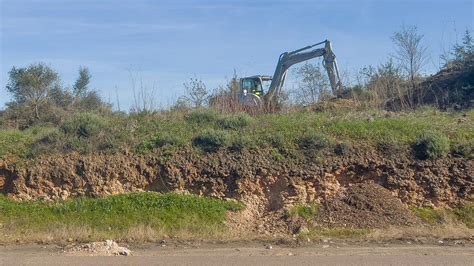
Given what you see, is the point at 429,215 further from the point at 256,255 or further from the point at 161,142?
the point at 161,142

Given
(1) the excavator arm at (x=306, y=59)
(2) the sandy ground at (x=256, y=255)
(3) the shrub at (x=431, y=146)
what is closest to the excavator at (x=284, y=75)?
(1) the excavator arm at (x=306, y=59)

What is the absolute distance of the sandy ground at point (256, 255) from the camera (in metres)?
12.6

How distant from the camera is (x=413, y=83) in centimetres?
3016

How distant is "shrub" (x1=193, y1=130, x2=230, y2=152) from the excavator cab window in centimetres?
1387

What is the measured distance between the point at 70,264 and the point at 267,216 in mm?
5954

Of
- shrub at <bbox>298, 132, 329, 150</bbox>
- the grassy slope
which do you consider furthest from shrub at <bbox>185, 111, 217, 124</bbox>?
shrub at <bbox>298, 132, 329, 150</bbox>

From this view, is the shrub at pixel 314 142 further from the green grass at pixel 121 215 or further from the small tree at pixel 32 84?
the small tree at pixel 32 84

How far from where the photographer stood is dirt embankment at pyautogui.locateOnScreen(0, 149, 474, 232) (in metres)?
17.6

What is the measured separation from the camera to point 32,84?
34906 millimetres

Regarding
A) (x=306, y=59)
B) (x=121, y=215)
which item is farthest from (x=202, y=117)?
(x=306, y=59)

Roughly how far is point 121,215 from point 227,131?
12.3 ft

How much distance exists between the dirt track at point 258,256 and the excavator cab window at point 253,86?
1869cm

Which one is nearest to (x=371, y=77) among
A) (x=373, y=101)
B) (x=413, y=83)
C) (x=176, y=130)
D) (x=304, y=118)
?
(x=413, y=83)

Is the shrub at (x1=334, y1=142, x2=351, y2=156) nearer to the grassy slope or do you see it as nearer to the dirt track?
the grassy slope
